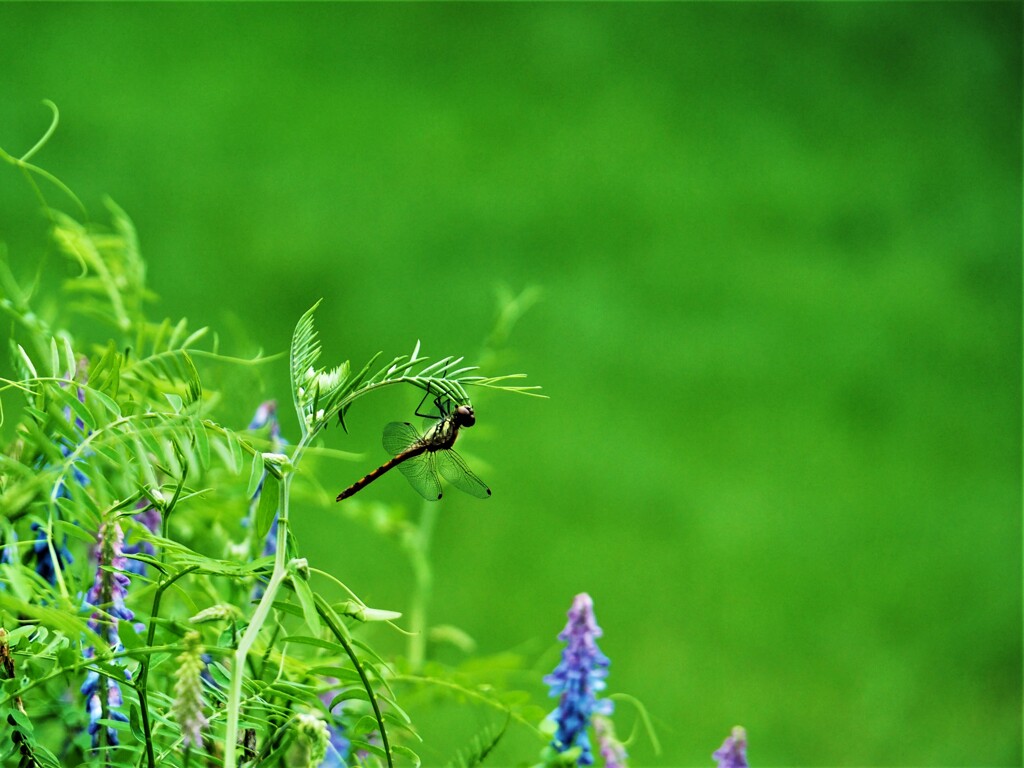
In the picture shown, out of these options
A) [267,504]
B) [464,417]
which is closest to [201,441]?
[267,504]

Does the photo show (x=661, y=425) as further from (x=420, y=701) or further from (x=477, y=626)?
(x=420, y=701)

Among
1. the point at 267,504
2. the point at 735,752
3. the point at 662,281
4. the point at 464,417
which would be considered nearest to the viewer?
the point at 267,504

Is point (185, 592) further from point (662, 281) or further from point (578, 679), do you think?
point (662, 281)

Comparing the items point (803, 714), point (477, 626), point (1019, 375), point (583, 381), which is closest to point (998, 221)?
point (1019, 375)

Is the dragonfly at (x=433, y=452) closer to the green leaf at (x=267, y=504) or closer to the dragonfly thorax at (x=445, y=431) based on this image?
the dragonfly thorax at (x=445, y=431)

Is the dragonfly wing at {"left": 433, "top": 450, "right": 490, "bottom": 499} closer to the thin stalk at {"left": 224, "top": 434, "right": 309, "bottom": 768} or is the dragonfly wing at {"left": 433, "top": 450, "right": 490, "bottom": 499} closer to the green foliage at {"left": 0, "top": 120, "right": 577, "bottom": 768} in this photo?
the green foliage at {"left": 0, "top": 120, "right": 577, "bottom": 768}

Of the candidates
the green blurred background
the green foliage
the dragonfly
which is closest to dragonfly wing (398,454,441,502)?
the dragonfly

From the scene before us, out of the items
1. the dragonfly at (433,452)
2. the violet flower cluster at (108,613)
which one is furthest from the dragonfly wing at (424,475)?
the violet flower cluster at (108,613)
